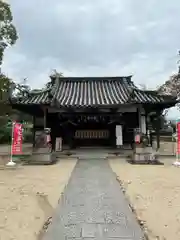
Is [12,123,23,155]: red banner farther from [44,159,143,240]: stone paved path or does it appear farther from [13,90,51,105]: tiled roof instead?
[44,159,143,240]: stone paved path

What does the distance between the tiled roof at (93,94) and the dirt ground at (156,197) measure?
671 cm

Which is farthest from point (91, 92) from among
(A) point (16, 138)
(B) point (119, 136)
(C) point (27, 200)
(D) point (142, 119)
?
(C) point (27, 200)

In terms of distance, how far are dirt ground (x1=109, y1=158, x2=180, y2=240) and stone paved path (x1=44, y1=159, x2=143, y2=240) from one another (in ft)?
0.85

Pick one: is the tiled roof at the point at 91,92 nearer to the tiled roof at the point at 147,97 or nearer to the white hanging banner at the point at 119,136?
the tiled roof at the point at 147,97

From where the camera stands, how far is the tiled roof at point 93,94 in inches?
664

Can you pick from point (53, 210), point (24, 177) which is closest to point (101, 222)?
point (53, 210)

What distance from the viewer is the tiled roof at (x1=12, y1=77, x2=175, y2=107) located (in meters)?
16.9

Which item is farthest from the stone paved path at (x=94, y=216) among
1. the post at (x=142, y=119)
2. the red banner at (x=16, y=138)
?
the post at (x=142, y=119)

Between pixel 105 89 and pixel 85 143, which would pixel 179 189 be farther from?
pixel 105 89

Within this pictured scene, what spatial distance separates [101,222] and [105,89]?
55.8ft

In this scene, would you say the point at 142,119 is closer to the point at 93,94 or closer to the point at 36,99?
the point at 93,94

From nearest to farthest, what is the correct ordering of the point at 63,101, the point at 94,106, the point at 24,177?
the point at 24,177
the point at 94,106
the point at 63,101

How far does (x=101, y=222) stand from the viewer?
4.88 metres

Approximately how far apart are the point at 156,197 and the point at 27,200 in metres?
2.92
